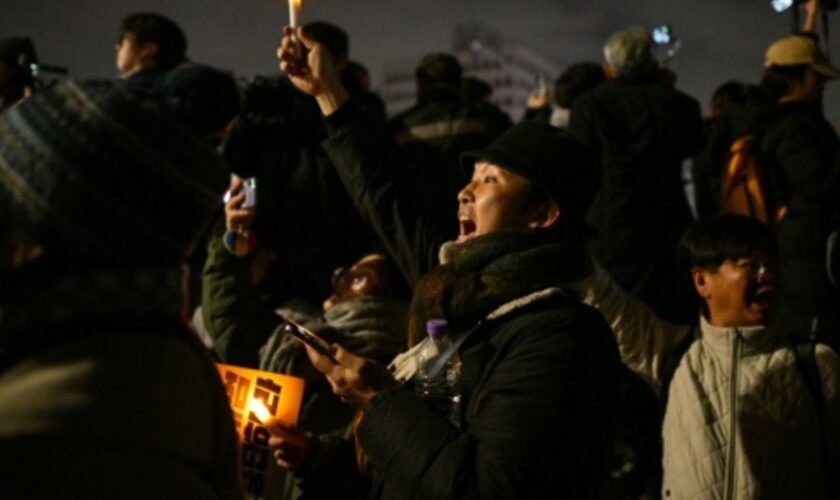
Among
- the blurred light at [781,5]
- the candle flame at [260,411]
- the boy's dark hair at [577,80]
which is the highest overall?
the blurred light at [781,5]

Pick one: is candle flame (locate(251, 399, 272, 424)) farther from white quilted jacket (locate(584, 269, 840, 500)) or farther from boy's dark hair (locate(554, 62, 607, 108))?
boy's dark hair (locate(554, 62, 607, 108))

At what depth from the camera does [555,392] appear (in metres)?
2.55

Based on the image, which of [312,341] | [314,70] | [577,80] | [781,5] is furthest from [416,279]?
[781,5]

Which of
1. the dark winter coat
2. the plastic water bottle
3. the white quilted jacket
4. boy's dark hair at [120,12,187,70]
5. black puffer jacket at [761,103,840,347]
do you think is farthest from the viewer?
black puffer jacket at [761,103,840,347]

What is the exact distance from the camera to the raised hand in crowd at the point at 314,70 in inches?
141

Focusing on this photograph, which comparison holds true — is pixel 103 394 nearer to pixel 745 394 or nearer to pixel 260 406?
pixel 260 406

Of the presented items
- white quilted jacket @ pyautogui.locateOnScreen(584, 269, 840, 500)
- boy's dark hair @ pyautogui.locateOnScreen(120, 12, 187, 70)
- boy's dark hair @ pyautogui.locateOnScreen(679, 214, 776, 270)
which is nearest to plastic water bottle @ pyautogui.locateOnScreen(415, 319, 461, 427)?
white quilted jacket @ pyautogui.locateOnScreen(584, 269, 840, 500)

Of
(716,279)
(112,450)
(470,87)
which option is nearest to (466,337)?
(112,450)

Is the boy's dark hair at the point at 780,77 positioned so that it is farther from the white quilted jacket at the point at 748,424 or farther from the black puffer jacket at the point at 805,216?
the white quilted jacket at the point at 748,424

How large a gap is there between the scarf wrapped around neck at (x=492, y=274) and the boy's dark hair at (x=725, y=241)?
1.42 metres

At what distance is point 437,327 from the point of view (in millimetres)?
2863

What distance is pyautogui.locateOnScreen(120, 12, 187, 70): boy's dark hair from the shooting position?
5.38 meters

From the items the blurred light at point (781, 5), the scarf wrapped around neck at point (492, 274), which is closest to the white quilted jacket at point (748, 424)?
the scarf wrapped around neck at point (492, 274)

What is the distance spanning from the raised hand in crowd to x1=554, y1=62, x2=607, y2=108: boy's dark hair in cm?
398
